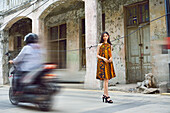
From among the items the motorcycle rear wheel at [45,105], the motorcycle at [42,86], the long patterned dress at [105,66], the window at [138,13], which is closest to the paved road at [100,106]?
the motorcycle rear wheel at [45,105]

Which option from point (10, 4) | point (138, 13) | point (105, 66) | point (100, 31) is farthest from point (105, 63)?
point (10, 4)

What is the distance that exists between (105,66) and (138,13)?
4.86 meters

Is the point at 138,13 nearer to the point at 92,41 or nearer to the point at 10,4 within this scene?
the point at 92,41

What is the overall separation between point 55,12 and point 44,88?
880 cm

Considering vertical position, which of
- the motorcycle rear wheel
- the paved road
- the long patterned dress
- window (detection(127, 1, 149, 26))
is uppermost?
window (detection(127, 1, 149, 26))

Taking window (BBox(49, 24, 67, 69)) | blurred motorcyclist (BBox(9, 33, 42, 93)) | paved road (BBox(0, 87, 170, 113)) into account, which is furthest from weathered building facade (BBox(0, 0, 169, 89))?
blurred motorcyclist (BBox(9, 33, 42, 93))

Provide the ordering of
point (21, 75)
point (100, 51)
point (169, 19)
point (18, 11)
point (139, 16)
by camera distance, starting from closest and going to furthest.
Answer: point (21, 75) < point (100, 51) < point (169, 19) < point (139, 16) < point (18, 11)

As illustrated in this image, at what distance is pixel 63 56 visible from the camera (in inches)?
497

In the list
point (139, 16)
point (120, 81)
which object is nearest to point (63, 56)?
point (120, 81)

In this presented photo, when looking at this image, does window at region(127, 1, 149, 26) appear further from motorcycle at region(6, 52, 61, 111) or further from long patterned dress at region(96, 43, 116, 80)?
motorcycle at region(6, 52, 61, 111)

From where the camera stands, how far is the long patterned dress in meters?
4.88

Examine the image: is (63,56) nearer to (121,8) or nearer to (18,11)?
(18,11)

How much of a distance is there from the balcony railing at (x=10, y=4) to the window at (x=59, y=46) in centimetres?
259

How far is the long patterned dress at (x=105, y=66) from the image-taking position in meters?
4.88
